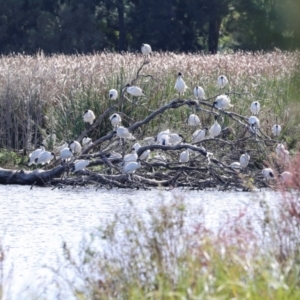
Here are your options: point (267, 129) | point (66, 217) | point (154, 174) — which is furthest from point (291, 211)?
point (267, 129)

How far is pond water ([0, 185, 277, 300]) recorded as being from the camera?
5715 millimetres

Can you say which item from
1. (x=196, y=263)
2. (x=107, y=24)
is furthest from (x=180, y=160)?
(x=107, y=24)

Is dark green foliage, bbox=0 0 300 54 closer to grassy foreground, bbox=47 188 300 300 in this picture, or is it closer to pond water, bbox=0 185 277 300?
pond water, bbox=0 185 277 300

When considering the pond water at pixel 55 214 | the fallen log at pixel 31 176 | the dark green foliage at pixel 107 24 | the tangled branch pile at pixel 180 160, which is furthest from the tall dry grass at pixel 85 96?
the dark green foliage at pixel 107 24

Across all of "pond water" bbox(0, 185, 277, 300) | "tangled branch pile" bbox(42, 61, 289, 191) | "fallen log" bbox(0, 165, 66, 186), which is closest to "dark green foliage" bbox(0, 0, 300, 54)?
"tangled branch pile" bbox(42, 61, 289, 191)

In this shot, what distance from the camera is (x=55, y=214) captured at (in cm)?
791

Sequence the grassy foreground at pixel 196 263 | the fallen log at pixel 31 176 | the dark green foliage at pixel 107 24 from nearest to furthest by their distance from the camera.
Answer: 1. the grassy foreground at pixel 196 263
2. the fallen log at pixel 31 176
3. the dark green foliage at pixel 107 24

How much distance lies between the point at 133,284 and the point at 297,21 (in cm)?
135

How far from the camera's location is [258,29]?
5.06 m

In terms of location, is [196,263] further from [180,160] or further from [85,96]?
[85,96]

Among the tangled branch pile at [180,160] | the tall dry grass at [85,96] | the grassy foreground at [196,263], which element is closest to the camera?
the grassy foreground at [196,263]

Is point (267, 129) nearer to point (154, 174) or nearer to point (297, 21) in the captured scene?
point (154, 174)

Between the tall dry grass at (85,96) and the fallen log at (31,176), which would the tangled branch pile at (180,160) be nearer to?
the fallen log at (31,176)

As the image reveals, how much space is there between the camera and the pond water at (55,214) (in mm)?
5715
